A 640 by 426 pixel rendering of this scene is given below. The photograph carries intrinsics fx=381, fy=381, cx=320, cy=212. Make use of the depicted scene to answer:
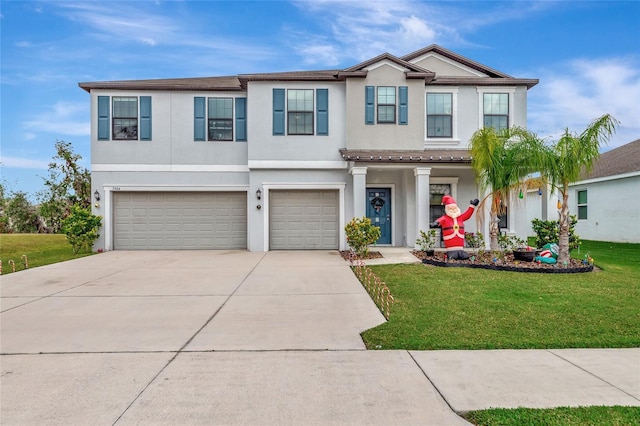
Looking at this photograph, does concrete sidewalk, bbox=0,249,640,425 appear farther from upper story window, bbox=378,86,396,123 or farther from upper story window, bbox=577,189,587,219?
upper story window, bbox=577,189,587,219

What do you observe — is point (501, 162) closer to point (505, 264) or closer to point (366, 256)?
point (505, 264)

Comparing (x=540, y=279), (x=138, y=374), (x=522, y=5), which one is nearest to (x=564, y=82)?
(x=522, y=5)

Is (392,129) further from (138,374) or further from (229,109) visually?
(138,374)

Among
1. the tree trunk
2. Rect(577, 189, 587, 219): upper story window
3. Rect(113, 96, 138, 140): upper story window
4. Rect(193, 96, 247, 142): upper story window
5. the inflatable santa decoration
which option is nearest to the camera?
the tree trunk

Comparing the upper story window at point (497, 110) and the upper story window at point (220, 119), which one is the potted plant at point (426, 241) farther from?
the upper story window at point (220, 119)

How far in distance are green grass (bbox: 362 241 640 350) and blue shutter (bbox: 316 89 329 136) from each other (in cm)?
685

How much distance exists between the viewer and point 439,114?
47.6 feet

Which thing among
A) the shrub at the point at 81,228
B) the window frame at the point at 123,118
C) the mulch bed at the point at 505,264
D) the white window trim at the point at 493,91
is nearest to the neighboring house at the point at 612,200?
the white window trim at the point at 493,91

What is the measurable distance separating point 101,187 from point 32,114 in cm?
1080

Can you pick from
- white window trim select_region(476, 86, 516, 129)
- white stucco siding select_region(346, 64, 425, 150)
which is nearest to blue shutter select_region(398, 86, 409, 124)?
white stucco siding select_region(346, 64, 425, 150)

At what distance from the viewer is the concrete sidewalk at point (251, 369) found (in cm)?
310

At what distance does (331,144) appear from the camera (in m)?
14.2

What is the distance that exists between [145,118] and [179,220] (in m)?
4.07

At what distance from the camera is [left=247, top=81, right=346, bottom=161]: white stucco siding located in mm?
14023
